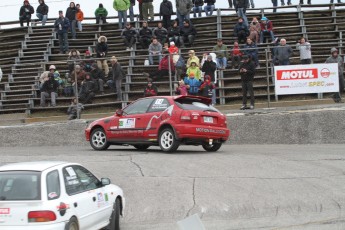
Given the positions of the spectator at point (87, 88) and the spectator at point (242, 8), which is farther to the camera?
the spectator at point (242, 8)

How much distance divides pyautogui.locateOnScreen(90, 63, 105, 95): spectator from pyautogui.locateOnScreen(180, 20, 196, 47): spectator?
634 centimetres

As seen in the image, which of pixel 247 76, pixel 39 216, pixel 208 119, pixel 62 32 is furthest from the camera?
pixel 62 32

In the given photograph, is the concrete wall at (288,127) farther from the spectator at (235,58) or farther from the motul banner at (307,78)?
the spectator at (235,58)

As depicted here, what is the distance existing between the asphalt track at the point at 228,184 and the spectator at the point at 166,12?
1252cm

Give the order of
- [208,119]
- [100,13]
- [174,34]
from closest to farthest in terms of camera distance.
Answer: [208,119]
[174,34]
[100,13]

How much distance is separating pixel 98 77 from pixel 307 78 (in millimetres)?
6868

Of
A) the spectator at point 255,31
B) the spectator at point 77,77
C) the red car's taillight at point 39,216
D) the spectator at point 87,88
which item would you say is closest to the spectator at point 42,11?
the spectator at point 255,31

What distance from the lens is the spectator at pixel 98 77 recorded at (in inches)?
997

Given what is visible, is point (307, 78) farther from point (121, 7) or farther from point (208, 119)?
point (121, 7)

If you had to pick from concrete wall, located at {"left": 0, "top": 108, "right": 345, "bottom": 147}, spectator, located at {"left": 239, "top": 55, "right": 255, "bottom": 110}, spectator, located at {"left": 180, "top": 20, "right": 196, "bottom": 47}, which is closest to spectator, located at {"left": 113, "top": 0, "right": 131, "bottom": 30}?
spectator, located at {"left": 180, "top": 20, "right": 196, "bottom": 47}

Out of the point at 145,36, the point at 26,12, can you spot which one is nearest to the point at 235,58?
the point at 145,36

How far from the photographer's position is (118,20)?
117 feet

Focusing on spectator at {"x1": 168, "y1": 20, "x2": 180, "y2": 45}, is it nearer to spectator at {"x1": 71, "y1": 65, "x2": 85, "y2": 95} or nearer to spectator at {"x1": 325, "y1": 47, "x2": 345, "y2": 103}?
spectator at {"x1": 71, "y1": 65, "x2": 85, "y2": 95}

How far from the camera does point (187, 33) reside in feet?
102
